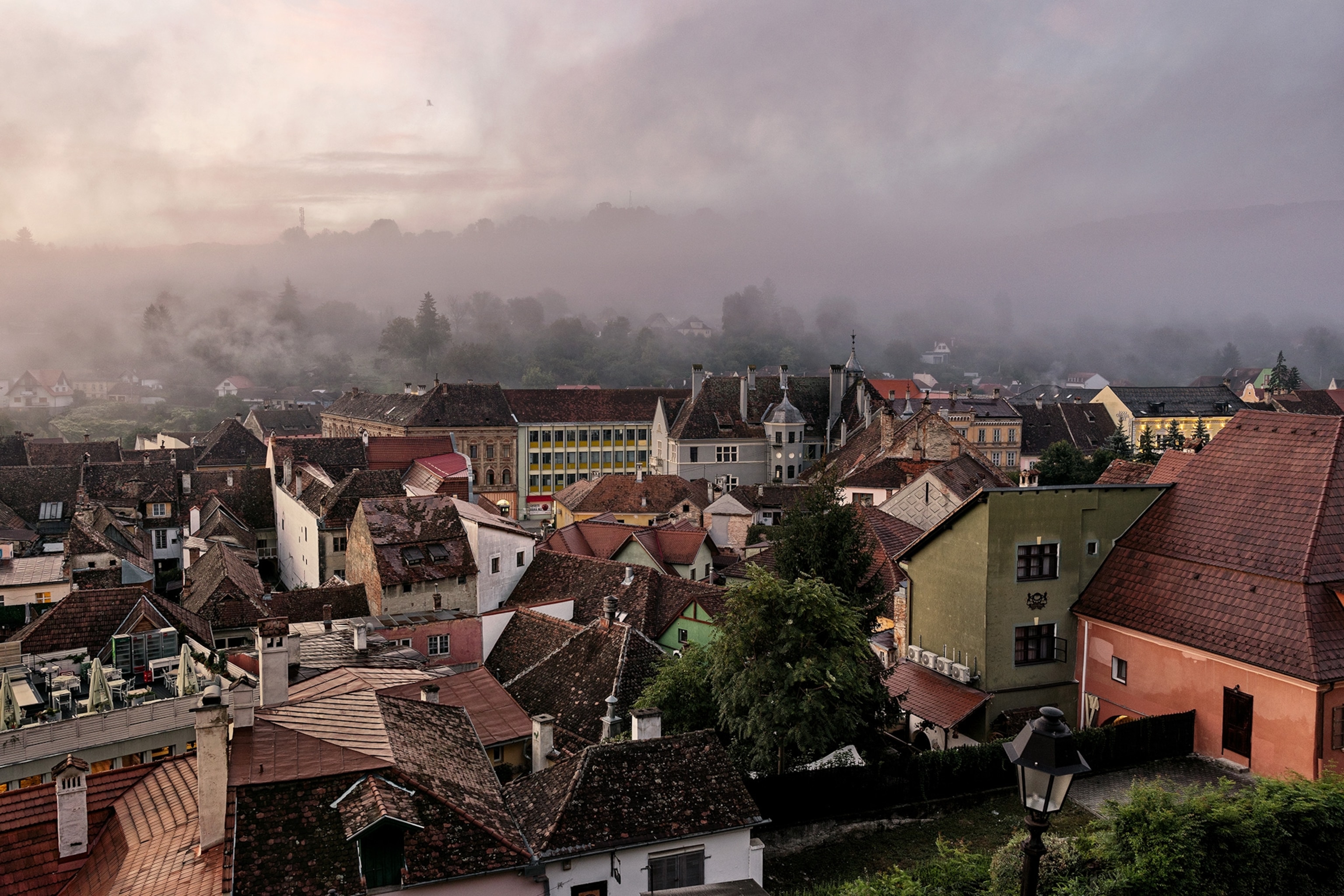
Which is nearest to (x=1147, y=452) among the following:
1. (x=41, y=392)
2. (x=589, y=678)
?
(x=589, y=678)

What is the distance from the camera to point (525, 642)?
32312 mm

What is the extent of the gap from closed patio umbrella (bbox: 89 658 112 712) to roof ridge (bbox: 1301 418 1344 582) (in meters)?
28.5

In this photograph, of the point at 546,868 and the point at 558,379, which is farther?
the point at 558,379

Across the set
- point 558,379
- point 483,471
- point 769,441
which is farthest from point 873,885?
point 558,379

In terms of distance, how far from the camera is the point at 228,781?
46.3 ft

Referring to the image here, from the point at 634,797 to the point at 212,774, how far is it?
22.9 feet

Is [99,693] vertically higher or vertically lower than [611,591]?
higher

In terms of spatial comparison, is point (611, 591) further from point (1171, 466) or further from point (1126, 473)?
point (1126, 473)

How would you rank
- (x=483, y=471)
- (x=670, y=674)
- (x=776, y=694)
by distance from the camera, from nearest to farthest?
(x=776, y=694)
(x=670, y=674)
(x=483, y=471)

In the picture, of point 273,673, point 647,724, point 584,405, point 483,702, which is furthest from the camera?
point 584,405

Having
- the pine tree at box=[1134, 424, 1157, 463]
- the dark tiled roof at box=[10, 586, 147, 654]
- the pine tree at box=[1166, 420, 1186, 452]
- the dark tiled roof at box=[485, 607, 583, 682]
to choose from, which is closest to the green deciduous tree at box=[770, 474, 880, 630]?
the dark tiled roof at box=[485, 607, 583, 682]

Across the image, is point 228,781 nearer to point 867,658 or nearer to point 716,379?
point 867,658

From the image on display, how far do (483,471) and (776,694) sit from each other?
7888cm

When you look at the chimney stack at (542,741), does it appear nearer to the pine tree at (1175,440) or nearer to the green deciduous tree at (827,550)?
the green deciduous tree at (827,550)
